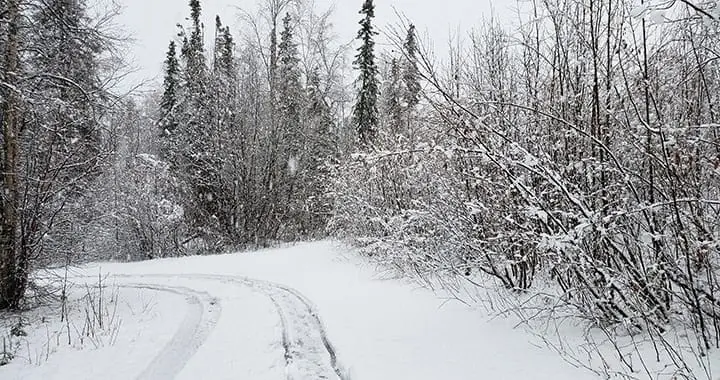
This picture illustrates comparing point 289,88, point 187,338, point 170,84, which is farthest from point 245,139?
point 187,338

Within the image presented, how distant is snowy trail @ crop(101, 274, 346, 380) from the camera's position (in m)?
4.70

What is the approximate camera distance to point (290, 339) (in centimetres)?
582

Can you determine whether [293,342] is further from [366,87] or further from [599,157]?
[366,87]

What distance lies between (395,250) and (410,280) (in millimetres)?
988

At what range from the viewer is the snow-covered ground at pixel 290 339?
448 centimetres

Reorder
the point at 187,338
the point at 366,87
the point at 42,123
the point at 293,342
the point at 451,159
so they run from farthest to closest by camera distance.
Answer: the point at 366,87
the point at 42,123
the point at 451,159
the point at 187,338
the point at 293,342

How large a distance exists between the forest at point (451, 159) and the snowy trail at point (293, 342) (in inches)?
85.1

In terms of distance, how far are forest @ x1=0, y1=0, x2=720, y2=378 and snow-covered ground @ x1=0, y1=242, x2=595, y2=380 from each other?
A: 0.72m

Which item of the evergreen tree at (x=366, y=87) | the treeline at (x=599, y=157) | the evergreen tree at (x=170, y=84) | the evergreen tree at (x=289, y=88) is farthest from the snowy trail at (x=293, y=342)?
the evergreen tree at (x=170, y=84)

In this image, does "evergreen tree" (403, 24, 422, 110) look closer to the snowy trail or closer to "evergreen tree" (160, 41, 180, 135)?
the snowy trail

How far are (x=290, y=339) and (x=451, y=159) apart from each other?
11.9 ft

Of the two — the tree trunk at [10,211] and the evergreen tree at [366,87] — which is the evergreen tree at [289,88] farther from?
the tree trunk at [10,211]

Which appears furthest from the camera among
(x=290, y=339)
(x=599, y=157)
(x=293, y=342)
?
(x=290, y=339)

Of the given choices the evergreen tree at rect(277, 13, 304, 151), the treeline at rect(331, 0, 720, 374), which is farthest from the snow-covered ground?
the evergreen tree at rect(277, 13, 304, 151)
